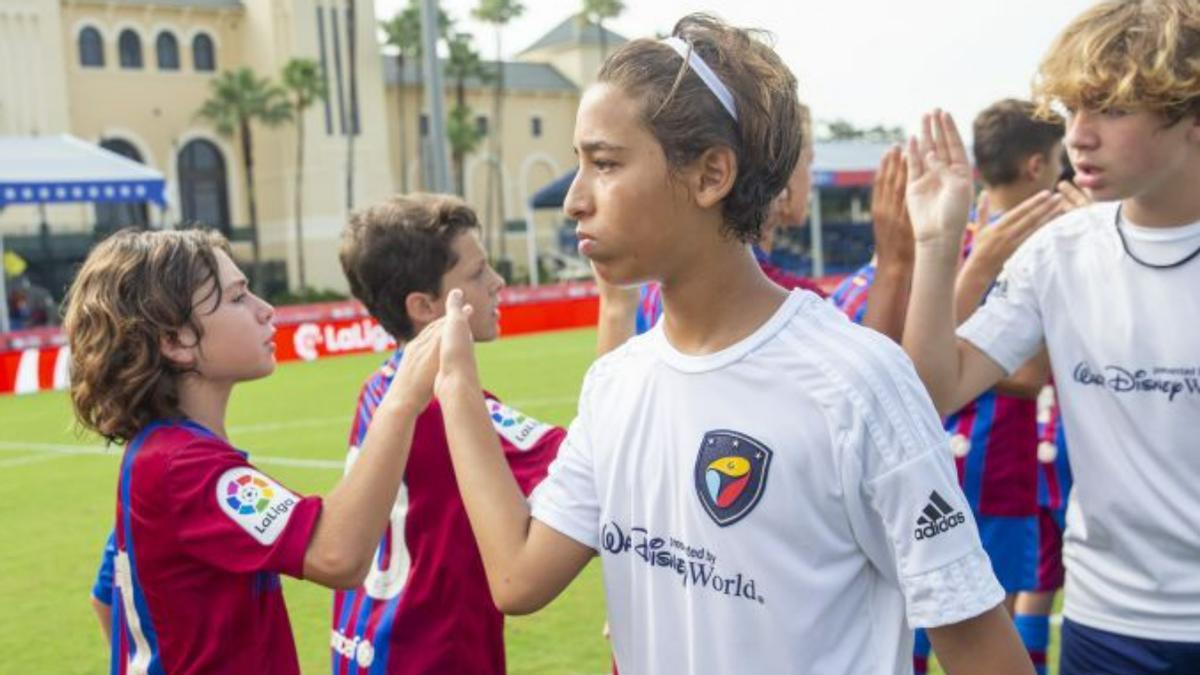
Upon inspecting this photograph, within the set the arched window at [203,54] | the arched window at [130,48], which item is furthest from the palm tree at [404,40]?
the arched window at [130,48]

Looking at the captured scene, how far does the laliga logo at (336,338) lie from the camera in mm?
22344

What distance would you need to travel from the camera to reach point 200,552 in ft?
8.36

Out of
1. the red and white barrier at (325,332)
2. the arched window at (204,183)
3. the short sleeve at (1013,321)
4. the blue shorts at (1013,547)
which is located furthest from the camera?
the arched window at (204,183)

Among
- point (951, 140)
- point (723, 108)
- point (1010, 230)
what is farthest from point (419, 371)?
point (1010, 230)

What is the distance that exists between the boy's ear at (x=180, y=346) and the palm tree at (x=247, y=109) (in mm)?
52901

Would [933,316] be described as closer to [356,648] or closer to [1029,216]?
[1029,216]

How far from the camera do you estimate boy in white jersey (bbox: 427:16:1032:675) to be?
184cm

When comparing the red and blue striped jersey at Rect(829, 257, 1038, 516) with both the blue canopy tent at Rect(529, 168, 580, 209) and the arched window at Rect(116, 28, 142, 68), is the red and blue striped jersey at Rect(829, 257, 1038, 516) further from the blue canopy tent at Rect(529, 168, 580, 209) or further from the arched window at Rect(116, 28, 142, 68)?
the arched window at Rect(116, 28, 142, 68)

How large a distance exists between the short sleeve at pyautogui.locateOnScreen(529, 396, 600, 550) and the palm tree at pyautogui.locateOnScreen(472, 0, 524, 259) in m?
60.3

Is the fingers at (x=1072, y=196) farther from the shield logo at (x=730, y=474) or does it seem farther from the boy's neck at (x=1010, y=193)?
the shield logo at (x=730, y=474)

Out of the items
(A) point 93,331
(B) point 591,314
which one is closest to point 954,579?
(A) point 93,331

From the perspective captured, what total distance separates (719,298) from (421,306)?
150cm

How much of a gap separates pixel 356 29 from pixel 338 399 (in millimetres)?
46350

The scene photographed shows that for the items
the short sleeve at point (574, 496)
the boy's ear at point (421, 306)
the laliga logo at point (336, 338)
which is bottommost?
the laliga logo at point (336, 338)
